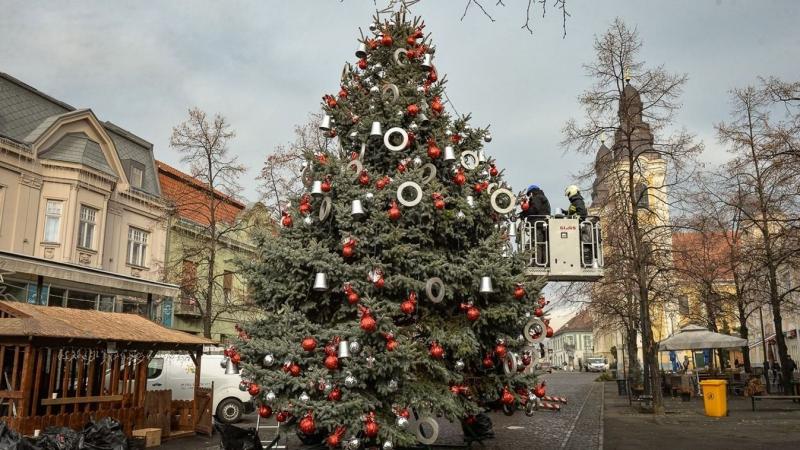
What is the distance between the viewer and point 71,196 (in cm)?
2584

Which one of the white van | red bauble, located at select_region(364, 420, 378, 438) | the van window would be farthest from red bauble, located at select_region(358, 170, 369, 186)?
the van window

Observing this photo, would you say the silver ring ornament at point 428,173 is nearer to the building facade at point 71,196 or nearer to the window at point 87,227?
the building facade at point 71,196

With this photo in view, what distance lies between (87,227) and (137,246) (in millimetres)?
3757

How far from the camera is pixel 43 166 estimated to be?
25.6 meters

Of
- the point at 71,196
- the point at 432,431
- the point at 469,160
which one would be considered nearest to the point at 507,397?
the point at 432,431

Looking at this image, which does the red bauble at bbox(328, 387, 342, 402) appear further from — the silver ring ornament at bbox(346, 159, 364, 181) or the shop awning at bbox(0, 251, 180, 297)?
the shop awning at bbox(0, 251, 180, 297)

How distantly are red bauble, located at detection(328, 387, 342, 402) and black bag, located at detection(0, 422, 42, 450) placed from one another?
513cm

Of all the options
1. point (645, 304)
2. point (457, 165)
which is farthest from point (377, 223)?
point (645, 304)

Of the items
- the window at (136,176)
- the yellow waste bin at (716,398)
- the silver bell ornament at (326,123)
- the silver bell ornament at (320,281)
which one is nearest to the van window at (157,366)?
the silver bell ornament at (326,123)

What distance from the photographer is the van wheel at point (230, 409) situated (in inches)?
714

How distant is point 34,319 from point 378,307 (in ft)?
22.7

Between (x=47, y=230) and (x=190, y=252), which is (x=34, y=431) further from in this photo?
(x=47, y=230)

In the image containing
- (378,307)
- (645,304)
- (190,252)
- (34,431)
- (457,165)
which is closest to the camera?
(378,307)

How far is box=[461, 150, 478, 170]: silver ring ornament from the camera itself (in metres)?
10.2
